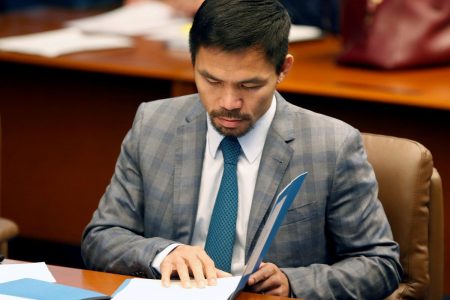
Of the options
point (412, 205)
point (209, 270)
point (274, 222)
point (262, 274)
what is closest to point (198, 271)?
point (209, 270)

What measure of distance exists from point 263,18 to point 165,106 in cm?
40

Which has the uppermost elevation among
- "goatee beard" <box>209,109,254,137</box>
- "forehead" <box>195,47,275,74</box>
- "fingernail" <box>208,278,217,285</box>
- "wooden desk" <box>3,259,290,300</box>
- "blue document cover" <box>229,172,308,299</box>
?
"forehead" <box>195,47,275,74</box>

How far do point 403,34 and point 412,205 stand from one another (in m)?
1.37

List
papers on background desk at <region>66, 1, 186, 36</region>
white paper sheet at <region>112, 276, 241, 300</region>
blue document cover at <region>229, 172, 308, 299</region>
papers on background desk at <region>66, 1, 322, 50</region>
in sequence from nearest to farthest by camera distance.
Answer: blue document cover at <region>229, 172, 308, 299</region> → white paper sheet at <region>112, 276, 241, 300</region> → papers on background desk at <region>66, 1, 322, 50</region> → papers on background desk at <region>66, 1, 186, 36</region>

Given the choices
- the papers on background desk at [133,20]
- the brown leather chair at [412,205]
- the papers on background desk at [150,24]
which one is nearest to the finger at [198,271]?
the brown leather chair at [412,205]

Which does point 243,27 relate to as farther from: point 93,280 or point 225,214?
point 93,280

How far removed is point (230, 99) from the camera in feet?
7.38

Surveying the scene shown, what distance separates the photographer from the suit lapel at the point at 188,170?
240 cm

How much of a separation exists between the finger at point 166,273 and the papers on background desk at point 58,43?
2.02 metres

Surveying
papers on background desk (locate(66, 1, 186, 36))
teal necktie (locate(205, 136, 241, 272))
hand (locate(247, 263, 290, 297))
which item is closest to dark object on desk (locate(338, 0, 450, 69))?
papers on background desk (locate(66, 1, 186, 36))

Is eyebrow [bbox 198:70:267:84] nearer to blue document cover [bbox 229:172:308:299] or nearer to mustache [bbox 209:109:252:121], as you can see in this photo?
mustache [bbox 209:109:252:121]

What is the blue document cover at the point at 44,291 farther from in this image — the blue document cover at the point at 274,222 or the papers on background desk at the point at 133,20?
the papers on background desk at the point at 133,20

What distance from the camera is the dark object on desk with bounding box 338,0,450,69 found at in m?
3.66

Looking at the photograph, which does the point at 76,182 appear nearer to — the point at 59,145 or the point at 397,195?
the point at 59,145
